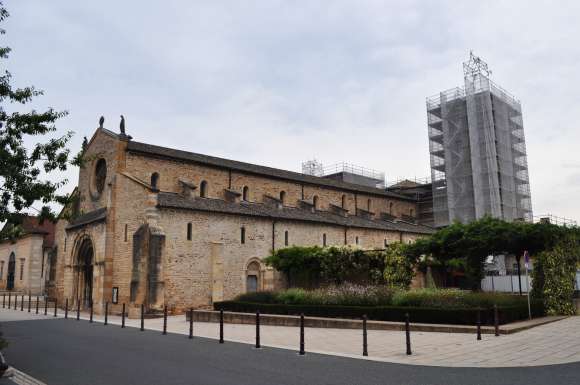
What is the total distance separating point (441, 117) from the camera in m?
50.3

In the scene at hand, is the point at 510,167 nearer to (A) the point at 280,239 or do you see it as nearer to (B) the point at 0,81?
(A) the point at 280,239

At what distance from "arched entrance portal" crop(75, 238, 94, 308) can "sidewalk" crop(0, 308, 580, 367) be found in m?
16.1

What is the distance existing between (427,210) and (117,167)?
3483 cm

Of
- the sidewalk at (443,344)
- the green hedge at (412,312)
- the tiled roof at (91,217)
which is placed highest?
the tiled roof at (91,217)

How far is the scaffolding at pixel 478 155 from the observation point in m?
45.8

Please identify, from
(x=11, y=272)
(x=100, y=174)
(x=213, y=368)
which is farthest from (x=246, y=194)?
(x=11, y=272)

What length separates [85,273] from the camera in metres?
33.4

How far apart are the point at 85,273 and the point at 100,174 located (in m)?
7.07

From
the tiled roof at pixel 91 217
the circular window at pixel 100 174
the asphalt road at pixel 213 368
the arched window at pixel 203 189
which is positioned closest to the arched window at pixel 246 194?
the arched window at pixel 203 189

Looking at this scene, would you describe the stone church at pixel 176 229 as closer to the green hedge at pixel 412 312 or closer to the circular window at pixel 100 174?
the circular window at pixel 100 174

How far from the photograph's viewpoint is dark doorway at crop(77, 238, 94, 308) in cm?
3306

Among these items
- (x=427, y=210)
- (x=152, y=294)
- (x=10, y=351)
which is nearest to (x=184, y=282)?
(x=152, y=294)

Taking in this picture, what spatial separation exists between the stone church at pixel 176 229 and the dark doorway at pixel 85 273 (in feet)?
0.23

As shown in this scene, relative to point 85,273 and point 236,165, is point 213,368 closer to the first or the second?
point 85,273
